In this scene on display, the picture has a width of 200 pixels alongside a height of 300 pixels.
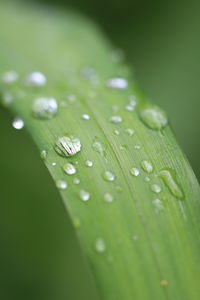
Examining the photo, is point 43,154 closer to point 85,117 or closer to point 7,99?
point 85,117

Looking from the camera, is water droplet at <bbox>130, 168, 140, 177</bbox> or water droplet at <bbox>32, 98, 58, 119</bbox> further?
water droplet at <bbox>32, 98, 58, 119</bbox>

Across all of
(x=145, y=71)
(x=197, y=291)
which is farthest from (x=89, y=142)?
(x=145, y=71)

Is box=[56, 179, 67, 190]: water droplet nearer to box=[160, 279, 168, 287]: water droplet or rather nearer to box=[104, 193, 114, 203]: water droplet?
box=[104, 193, 114, 203]: water droplet

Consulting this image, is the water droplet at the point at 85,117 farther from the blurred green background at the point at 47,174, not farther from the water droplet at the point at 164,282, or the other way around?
the blurred green background at the point at 47,174

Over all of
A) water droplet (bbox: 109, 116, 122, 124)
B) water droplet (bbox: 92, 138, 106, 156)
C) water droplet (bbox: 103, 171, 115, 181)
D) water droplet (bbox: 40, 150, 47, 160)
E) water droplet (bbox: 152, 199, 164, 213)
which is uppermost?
water droplet (bbox: 109, 116, 122, 124)

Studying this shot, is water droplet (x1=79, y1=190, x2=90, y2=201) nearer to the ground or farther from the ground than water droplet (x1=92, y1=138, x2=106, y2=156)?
nearer to the ground

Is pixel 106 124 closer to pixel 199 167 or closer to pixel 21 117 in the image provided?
pixel 21 117

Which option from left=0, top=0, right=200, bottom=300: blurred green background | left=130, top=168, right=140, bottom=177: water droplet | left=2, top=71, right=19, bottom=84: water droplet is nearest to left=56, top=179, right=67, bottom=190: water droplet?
left=130, top=168, right=140, bottom=177: water droplet
